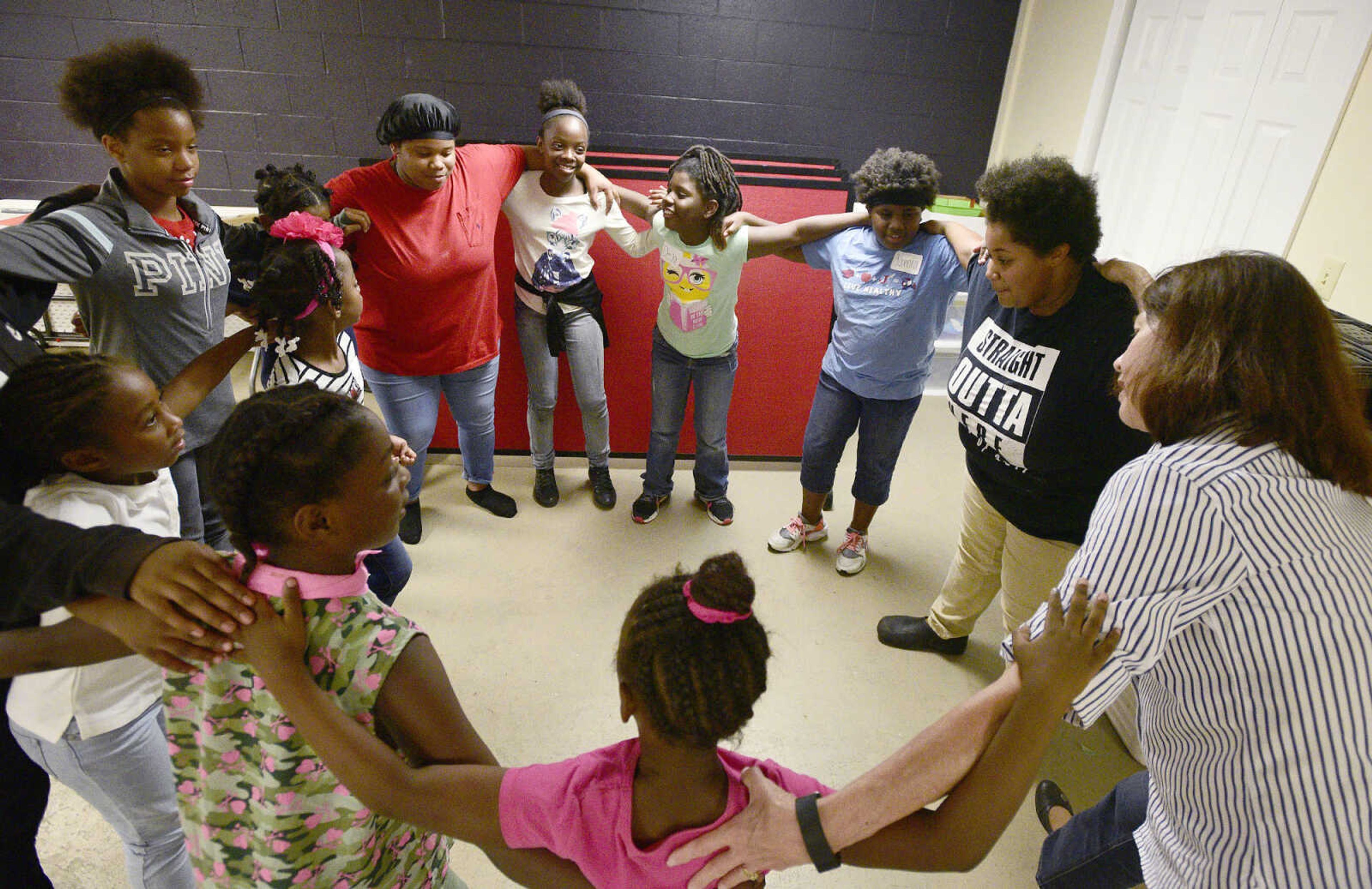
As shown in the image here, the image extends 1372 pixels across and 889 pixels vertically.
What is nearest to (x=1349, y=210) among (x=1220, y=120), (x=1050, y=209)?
(x=1220, y=120)

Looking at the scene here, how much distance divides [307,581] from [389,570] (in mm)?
1238

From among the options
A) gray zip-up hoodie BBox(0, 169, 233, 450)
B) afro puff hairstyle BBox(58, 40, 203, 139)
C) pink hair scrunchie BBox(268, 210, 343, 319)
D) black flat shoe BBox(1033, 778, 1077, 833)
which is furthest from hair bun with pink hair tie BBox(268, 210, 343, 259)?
black flat shoe BBox(1033, 778, 1077, 833)

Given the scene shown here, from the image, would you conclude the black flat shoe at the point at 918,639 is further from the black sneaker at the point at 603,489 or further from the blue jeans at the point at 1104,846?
the black sneaker at the point at 603,489

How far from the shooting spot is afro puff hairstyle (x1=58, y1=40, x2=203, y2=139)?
5.52ft

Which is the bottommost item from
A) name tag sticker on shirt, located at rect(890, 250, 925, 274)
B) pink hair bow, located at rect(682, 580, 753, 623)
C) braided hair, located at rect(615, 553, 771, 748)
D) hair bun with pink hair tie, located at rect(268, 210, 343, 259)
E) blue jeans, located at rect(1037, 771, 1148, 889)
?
blue jeans, located at rect(1037, 771, 1148, 889)

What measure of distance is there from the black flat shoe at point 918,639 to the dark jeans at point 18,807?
2180mm

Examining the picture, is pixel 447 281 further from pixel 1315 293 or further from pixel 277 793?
pixel 1315 293

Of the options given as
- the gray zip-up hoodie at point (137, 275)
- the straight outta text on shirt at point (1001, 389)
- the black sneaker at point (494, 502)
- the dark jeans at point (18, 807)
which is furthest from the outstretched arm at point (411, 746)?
the black sneaker at point (494, 502)

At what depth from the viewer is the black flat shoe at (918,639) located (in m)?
2.43

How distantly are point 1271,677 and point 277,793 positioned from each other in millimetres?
1210

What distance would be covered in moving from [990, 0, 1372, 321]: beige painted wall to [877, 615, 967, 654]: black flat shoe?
185 centimetres

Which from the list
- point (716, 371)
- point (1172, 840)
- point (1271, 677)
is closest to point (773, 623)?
point (716, 371)

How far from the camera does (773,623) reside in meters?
2.55

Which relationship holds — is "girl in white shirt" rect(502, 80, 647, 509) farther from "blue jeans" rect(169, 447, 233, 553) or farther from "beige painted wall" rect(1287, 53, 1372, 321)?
"beige painted wall" rect(1287, 53, 1372, 321)
